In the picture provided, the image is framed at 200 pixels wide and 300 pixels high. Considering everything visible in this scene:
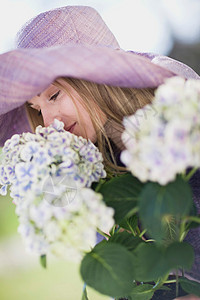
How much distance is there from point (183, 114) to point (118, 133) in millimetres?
476

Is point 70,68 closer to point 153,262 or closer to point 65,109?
point 153,262

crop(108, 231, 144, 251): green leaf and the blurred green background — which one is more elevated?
crop(108, 231, 144, 251): green leaf

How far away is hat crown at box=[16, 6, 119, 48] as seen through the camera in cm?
93

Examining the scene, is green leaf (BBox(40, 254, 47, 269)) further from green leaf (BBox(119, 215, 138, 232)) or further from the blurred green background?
the blurred green background

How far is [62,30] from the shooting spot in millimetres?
936

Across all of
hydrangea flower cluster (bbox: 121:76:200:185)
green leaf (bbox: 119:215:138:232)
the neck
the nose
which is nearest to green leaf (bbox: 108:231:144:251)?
green leaf (bbox: 119:215:138:232)

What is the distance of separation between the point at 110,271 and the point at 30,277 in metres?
2.93

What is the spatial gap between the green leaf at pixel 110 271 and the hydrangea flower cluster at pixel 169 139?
0.12 m

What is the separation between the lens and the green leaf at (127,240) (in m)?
0.59

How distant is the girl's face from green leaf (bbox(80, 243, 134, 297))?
492 mm

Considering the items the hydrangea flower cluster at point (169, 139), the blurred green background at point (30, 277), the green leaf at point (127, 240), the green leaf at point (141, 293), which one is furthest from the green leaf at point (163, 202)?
the blurred green background at point (30, 277)

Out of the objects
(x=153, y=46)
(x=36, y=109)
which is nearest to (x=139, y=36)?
(x=153, y=46)

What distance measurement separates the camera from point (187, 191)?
17.8 inches

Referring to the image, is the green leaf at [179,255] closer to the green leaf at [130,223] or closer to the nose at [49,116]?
the green leaf at [130,223]
